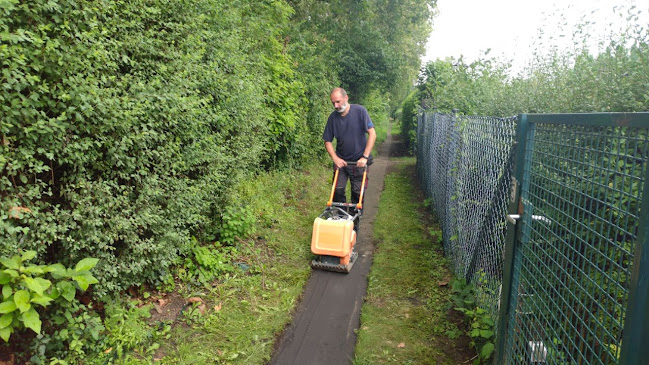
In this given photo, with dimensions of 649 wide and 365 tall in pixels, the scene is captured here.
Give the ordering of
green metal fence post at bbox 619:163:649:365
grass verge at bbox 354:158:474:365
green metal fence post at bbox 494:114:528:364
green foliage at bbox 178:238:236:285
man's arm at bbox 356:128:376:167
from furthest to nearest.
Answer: man's arm at bbox 356:128:376:167
green foliage at bbox 178:238:236:285
grass verge at bbox 354:158:474:365
green metal fence post at bbox 494:114:528:364
green metal fence post at bbox 619:163:649:365

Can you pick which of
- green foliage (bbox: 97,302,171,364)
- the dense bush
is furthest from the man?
green foliage (bbox: 97,302,171,364)

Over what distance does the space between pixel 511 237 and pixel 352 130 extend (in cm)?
359

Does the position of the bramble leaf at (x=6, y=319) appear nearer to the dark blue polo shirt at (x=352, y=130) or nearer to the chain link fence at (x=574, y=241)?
the chain link fence at (x=574, y=241)

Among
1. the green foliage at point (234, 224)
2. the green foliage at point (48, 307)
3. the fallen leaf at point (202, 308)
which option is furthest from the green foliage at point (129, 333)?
the green foliage at point (234, 224)

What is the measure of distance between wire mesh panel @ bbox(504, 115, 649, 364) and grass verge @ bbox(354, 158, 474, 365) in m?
1.31

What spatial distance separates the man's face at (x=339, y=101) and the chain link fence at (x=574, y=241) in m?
2.77

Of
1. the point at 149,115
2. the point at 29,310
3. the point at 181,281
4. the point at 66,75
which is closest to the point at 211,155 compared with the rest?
the point at 149,115

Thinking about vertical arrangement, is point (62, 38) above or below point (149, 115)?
above

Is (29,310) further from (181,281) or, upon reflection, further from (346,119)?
(346,119)

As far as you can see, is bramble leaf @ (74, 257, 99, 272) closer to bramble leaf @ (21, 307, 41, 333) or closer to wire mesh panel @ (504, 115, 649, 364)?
bramble leaf @ (21, 307, 41, 333)

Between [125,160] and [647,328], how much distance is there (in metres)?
3.22

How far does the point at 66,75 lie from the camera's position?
266 cm

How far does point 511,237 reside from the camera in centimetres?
241

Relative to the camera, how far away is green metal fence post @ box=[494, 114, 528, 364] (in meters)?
2.39
